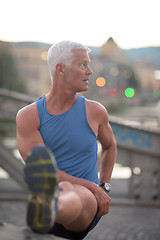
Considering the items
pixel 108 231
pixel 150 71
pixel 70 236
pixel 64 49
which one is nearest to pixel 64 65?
pixel 64 49

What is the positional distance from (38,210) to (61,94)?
881mm

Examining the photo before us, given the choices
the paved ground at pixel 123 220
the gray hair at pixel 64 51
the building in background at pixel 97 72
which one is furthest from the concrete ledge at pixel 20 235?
the building in background at pixel 97 72

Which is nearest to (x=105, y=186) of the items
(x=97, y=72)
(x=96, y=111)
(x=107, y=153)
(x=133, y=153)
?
(x=107, y=153)

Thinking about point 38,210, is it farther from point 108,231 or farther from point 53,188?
point 108,231

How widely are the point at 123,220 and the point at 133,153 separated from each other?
1.88 m

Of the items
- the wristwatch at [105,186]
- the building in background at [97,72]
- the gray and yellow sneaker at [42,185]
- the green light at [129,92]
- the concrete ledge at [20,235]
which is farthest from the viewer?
the building in background at [97,72]

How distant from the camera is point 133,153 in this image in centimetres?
951

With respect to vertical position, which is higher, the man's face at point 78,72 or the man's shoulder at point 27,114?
the man's face at point 78,72

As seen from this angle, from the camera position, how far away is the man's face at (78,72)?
2441 millimetres

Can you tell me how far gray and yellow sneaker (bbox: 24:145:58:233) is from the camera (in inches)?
71.7

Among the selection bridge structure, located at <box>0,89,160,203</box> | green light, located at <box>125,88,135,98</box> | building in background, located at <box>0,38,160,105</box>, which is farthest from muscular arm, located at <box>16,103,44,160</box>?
building in background, located at <box>0,38,160,105</box>

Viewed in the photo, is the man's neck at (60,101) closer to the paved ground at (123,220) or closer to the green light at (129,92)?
the paved ground at (123,220)

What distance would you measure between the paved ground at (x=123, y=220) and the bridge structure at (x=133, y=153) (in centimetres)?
50

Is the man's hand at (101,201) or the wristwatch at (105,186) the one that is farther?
the wristwatch at (105,186)
